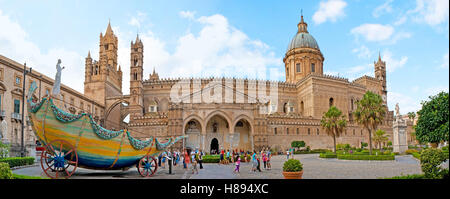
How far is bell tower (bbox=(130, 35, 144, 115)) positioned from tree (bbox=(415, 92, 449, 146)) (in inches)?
1599

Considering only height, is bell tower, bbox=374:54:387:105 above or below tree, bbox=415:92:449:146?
above

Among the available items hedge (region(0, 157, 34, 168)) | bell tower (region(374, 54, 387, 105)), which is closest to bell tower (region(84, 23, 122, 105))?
hedge (region(0, 157, 34, 168))

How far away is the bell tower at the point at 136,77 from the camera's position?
52281mm

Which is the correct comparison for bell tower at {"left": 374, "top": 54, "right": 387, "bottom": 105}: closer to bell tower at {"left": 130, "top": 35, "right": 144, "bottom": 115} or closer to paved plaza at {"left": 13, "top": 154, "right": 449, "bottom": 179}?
bell tower at {"left": 130, "top": 35, "right": 144, "bottom": 115}

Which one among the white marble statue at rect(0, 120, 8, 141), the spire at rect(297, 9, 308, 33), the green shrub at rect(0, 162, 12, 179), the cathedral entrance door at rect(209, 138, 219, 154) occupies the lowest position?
the cathedral entrance door at rect(209, 138, 219, 154)

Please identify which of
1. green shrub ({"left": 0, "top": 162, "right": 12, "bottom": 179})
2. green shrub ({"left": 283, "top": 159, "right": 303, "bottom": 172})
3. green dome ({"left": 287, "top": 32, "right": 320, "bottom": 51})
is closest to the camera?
green shrub ({"left": 0, "top": 162, "right": 12, "bottom": 179})

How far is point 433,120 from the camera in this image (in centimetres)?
2389

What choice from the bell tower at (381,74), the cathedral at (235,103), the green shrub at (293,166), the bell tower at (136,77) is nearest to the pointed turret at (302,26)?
the cathedral at (235,103)

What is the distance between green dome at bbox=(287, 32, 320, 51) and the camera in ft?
216

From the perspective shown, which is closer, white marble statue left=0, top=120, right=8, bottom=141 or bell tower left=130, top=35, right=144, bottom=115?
white marble statue left=0, top=120, right=8, bottom=141

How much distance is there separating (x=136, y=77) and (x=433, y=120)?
4440 centimetres

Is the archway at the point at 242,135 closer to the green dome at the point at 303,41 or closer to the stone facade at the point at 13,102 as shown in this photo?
the stone facade at the point at 13,102

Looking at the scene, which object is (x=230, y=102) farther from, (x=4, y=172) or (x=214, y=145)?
(x=4, y=172)
